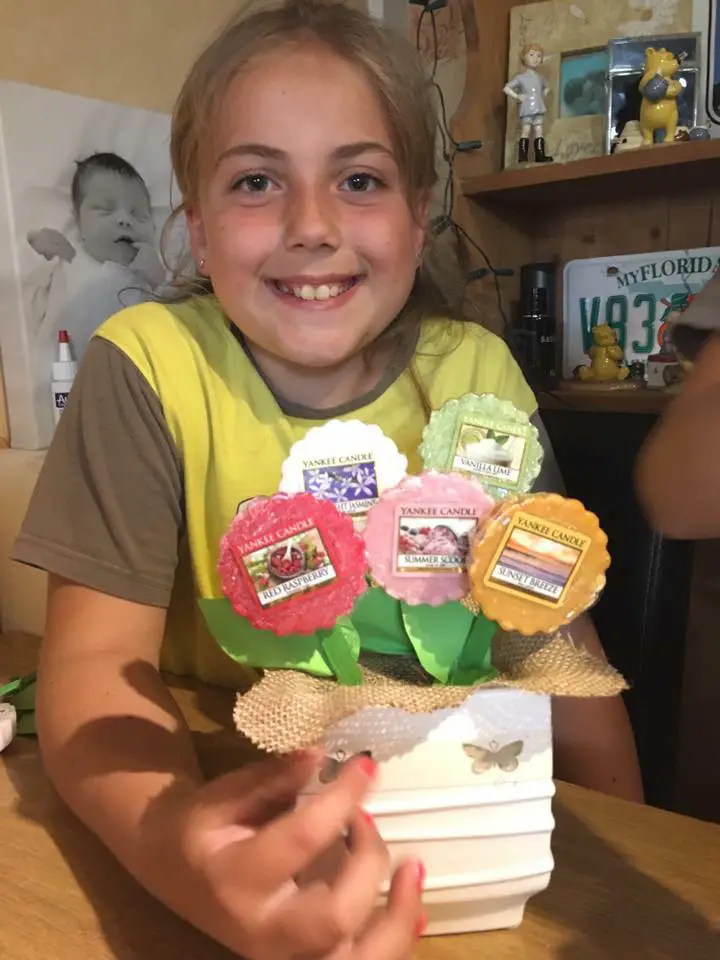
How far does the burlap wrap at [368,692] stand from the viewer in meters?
0.36

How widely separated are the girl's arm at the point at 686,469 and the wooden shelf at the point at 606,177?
689 mm

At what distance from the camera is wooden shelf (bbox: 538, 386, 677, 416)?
3.77 feet

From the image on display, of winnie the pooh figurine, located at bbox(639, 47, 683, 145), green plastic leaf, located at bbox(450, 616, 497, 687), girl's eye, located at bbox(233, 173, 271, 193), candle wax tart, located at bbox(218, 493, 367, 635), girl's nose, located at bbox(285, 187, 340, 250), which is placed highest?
winnie the pooh figurine, located at bbox(639, 47, 683, 145)

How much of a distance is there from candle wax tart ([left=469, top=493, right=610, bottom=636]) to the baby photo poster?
0.80m

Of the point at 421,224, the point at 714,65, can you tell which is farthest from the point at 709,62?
the point at 421,224

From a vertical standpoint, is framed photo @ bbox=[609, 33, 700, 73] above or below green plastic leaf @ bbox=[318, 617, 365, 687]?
above

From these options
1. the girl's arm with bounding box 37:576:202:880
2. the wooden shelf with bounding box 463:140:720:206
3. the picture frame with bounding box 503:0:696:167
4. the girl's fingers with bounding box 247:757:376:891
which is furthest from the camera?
the picture frame with bounding box 503:0:696:167

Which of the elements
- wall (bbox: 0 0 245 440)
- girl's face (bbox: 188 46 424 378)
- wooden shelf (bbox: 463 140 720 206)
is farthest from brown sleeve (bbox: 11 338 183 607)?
wooden shelf (bbox: 463 140 720 206)

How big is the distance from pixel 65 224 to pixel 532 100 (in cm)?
72

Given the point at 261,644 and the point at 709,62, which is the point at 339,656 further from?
the point at 709,62

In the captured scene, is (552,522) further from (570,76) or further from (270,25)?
(570,76)

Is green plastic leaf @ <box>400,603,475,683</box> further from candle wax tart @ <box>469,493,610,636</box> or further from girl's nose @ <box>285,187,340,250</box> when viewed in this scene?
girl's nose @ <box>285,187,340,250</box>

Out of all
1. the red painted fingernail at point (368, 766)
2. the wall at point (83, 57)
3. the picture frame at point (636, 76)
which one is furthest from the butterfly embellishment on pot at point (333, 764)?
the picture frame at point (636, 76)

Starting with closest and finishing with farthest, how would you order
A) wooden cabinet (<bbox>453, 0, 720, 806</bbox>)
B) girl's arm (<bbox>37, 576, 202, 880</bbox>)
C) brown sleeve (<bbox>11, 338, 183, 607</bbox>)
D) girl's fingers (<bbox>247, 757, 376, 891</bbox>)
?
girl's fingers (<bbox>247, 757, 376, 891</bbox>), girl's arm (<bbox>37, 576, 202, 880</bbox>), brown sleeve (<bbox>11, 338, 183, 607</bbox>), wooden cabinet (<bbox>453, 0, 720, 806</bbox>)
